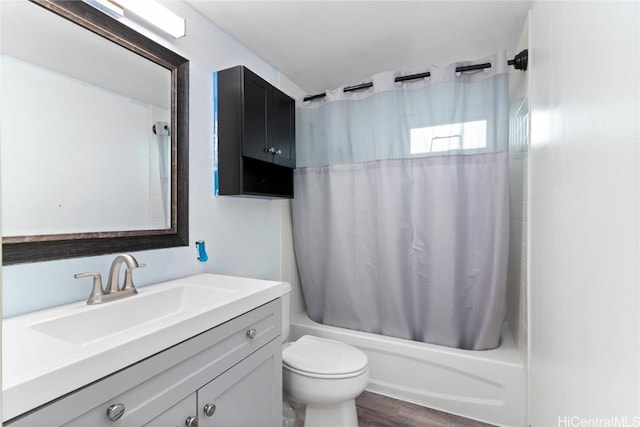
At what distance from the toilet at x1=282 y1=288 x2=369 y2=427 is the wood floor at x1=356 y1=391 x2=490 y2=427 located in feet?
0.76

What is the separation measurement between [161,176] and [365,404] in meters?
1.68

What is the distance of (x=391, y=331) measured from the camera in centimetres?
202

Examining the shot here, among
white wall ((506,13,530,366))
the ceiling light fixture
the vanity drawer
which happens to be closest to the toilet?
the vanity drawer

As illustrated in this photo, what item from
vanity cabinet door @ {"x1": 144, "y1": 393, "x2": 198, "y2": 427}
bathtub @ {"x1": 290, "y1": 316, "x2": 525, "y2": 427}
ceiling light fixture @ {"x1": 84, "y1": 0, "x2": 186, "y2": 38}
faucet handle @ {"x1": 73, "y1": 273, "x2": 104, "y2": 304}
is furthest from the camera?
bathtub @ {"x1": 290, "y1": 316, "x2": 525, "y2": 427}

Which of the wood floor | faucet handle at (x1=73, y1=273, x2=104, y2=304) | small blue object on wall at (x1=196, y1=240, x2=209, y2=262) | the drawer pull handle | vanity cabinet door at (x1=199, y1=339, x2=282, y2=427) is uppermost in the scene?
small blue object on wall at (x1=196, y1=240, x2=209, y2=262)

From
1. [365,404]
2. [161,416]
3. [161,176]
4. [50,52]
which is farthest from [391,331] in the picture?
[50,52]

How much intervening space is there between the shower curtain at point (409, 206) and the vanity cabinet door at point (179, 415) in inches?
52.4

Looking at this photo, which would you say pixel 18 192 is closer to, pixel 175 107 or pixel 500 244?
pixel 175 107

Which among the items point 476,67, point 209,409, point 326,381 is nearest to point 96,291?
point 209,409

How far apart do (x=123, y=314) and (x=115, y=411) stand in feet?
1.46

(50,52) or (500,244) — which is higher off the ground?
(50,52)

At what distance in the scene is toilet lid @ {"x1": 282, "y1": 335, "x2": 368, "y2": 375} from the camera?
1.47 m

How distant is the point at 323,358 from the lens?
61.7 inches

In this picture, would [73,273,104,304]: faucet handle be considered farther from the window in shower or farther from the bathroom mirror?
the window in shower
